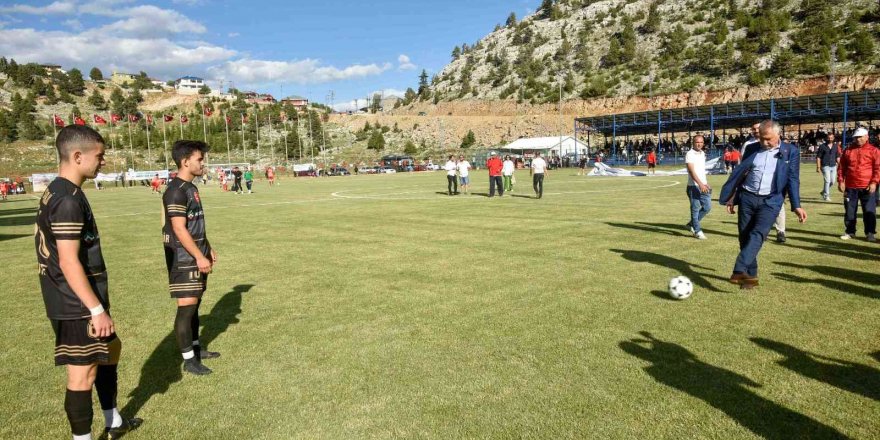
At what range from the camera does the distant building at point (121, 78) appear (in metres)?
179

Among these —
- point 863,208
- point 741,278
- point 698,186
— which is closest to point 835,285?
point 741,278

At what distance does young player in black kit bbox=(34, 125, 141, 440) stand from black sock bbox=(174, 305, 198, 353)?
1301mm

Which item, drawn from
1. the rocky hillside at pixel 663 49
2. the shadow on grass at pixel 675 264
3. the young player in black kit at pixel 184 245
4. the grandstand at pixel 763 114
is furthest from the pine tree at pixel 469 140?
the young player in black kit at pixel 184 245

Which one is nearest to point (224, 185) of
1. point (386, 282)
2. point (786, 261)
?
point (386, 282)

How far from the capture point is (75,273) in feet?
10.1

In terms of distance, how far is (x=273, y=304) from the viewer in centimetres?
700

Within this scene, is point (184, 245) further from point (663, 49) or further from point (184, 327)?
point (663, 49)

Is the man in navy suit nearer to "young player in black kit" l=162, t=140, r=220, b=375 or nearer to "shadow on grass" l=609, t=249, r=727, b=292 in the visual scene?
"shadow on grass" l=609, t=249, r=727, b=292

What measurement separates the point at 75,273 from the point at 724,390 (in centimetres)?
449

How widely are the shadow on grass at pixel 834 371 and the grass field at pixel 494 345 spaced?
0.8 inches

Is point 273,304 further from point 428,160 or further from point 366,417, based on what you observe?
point 428,160

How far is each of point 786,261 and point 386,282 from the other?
6316mm

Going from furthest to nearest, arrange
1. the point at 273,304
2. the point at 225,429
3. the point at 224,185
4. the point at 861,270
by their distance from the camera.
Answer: the point at 224,185
the point at 861,270
the point at 273,304
the point at 225,429

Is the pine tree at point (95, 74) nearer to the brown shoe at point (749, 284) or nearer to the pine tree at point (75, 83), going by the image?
the pine tree at point (75, 83)
